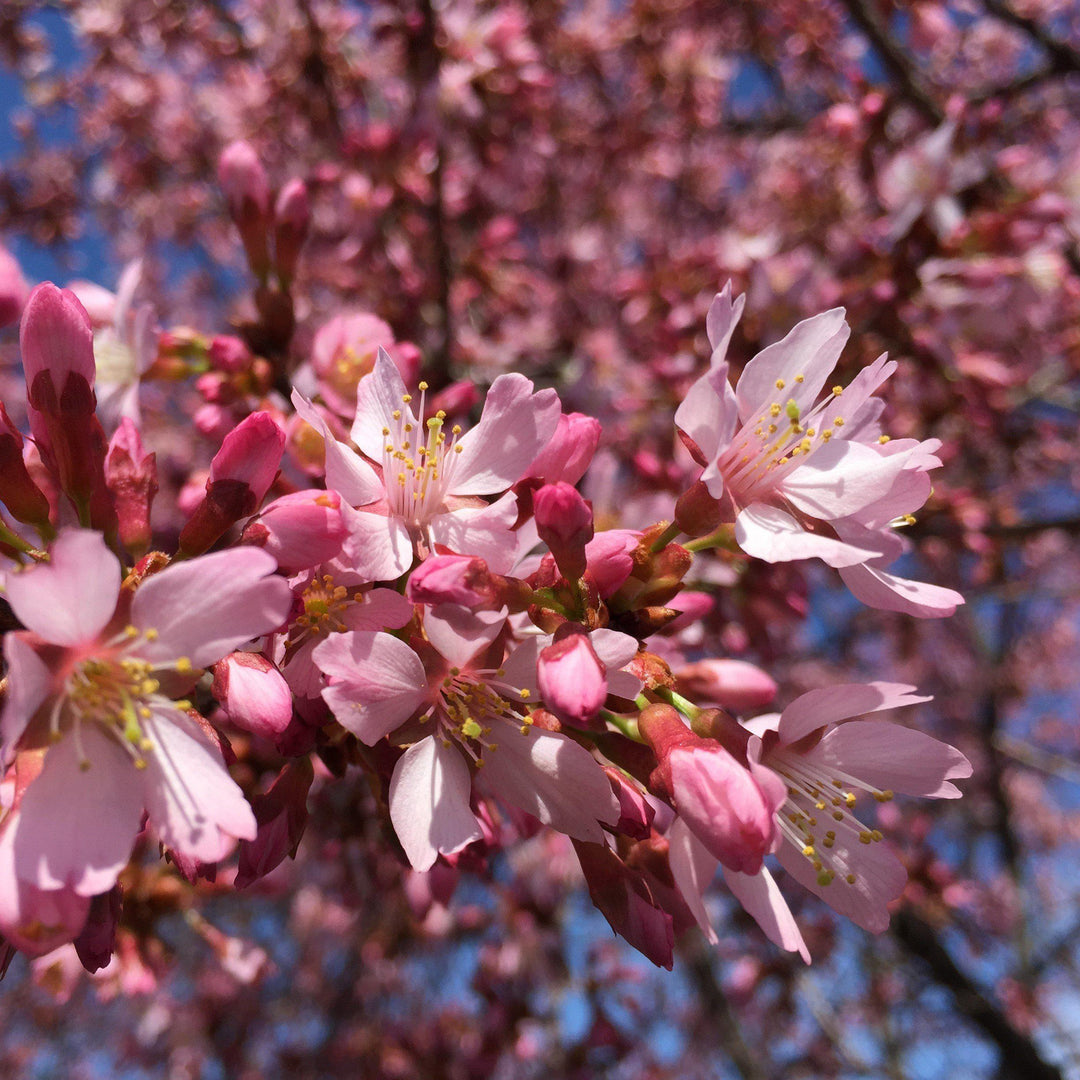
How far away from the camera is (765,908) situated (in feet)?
3.41

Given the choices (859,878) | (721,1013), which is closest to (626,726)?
(859,878)

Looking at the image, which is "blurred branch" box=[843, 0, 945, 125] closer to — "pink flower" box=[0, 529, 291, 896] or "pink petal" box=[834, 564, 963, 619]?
"pink petal" box=[834, 564, 963, 619]

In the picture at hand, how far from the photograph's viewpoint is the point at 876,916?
1117 mm

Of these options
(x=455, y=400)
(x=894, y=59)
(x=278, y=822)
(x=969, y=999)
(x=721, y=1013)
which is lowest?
(x=721, y=1013)

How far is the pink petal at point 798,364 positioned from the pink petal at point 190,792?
874 millimetres

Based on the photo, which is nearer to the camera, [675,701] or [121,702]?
[121,702]

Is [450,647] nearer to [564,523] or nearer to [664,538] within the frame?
[564,523]

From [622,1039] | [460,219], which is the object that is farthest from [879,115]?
[622,1039]

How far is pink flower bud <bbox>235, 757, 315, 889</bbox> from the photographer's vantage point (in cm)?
109

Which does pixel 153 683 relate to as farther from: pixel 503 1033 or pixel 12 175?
pixel 12 175

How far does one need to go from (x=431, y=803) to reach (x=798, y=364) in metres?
0.84

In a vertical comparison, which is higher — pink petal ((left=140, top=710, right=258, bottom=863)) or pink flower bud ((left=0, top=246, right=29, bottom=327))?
pink flower bud ((left=0, top=246, right=29, bottom=327))

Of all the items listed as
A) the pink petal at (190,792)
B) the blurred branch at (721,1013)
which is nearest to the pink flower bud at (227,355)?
the pink petal at (190,792)

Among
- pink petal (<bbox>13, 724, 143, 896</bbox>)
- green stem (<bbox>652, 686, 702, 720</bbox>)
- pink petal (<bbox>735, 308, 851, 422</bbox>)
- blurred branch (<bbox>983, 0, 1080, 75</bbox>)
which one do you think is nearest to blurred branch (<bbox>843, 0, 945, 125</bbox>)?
blurred branch (<bbox>983, 0, 1080, 75</bbox>)
